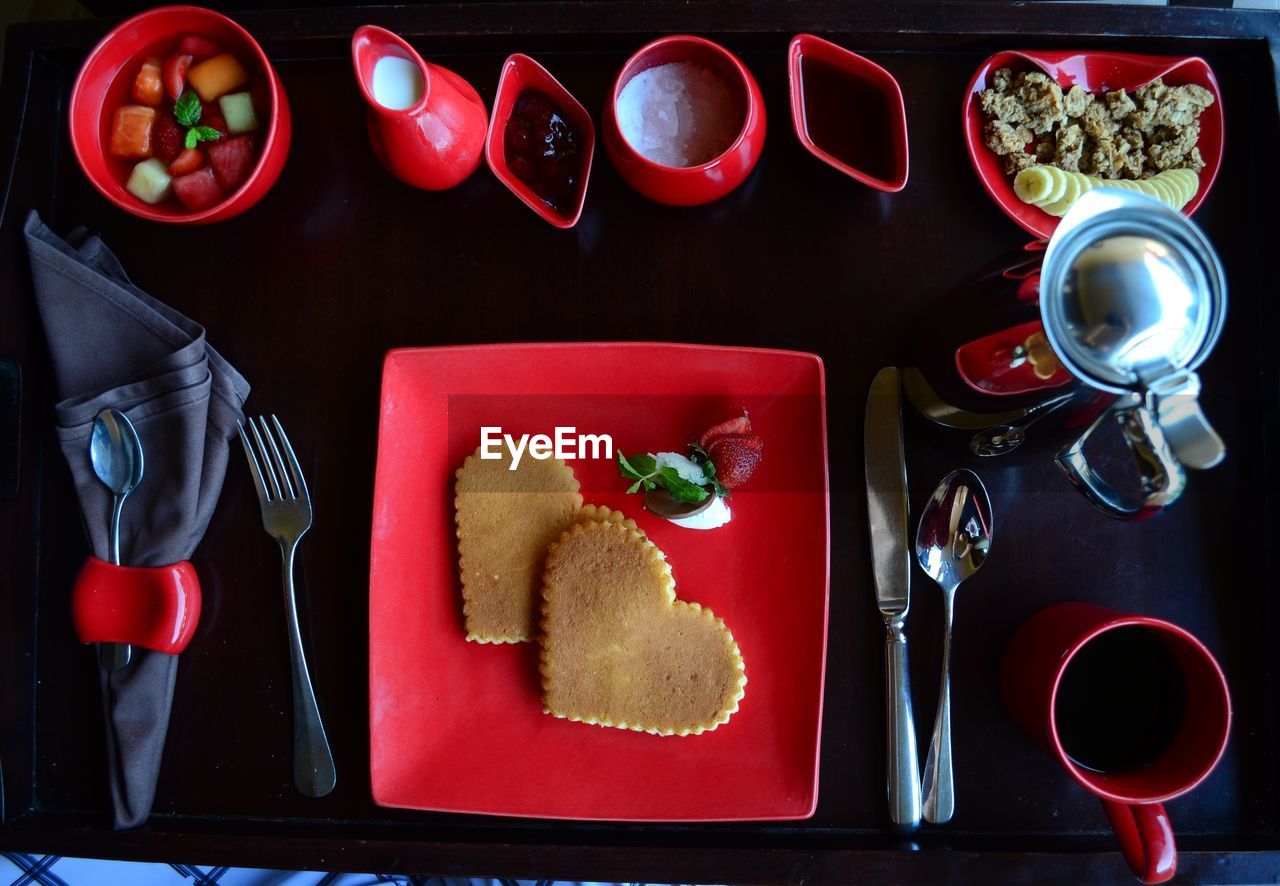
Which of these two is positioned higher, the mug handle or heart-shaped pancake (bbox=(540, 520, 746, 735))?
heart-shaped pancake (bbox=(540, 520, 746, 735))

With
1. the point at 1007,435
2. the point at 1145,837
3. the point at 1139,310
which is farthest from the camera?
the point at 1007,435

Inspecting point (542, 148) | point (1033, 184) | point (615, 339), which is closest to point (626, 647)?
point (615, 339)

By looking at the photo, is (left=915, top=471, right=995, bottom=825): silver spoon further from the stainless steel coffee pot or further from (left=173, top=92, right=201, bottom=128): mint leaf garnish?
(left=173, top=92, right=201, bottom=128): mint leaf garnish

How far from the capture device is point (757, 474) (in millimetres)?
974

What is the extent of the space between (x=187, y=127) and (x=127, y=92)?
9 cm

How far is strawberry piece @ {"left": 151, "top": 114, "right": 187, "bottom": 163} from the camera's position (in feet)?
3.19

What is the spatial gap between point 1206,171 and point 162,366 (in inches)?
47.2

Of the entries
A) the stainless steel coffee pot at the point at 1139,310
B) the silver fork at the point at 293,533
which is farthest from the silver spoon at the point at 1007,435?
the silver fork at the point at 293,533

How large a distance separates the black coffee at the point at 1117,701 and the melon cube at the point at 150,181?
44.0 inches

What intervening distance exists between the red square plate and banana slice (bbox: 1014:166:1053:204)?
312mm

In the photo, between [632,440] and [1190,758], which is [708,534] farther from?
[1190,758]

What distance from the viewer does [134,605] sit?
968 mm

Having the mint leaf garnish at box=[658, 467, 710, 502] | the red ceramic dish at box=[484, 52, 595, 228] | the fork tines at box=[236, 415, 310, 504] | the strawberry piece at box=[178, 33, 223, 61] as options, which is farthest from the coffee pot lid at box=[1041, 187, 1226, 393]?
the strawberry piece at box=[178, 33, 223, 61]

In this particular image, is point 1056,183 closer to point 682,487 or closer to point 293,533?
point 682,487
